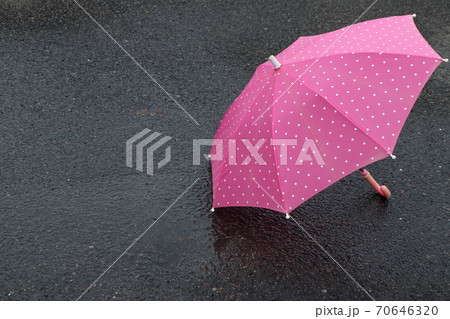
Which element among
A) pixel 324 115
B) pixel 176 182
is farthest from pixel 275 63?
pixel 176 182

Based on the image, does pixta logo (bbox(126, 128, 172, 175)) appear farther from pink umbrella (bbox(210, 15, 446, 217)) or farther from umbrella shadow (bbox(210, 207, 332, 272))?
pink umbrella (bbox(210, 15, 446, 217))

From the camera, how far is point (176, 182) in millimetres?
4477

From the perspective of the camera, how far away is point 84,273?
12.6ft

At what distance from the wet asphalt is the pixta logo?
0.06 meters

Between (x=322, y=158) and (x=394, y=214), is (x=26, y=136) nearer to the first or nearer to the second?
(x=322, y=158)

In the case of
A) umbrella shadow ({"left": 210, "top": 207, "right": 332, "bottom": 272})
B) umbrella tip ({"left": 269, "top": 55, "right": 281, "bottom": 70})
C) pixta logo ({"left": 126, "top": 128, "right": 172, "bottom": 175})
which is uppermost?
umbrella tip ({"left": 269, "top": 55, "right": 281, "bottom": 70})

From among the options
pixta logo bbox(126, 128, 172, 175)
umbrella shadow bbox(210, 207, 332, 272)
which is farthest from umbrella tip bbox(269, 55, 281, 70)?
pixta logo bbox(126, 128, 172, 175)

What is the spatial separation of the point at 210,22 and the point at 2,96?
228 centimetres

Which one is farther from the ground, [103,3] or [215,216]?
[103,3]

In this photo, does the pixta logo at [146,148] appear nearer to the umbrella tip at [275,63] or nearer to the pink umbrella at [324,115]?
the pink umbrella at [324,115]

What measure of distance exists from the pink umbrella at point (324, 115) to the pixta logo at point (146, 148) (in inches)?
47.6

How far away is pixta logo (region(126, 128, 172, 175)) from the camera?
15.1ft

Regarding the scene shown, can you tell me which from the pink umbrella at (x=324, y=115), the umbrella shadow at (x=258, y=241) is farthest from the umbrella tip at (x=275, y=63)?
the umbrella shadow at (x=258, y=241)

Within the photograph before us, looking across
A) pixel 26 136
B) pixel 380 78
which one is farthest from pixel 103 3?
pixel 380 78
